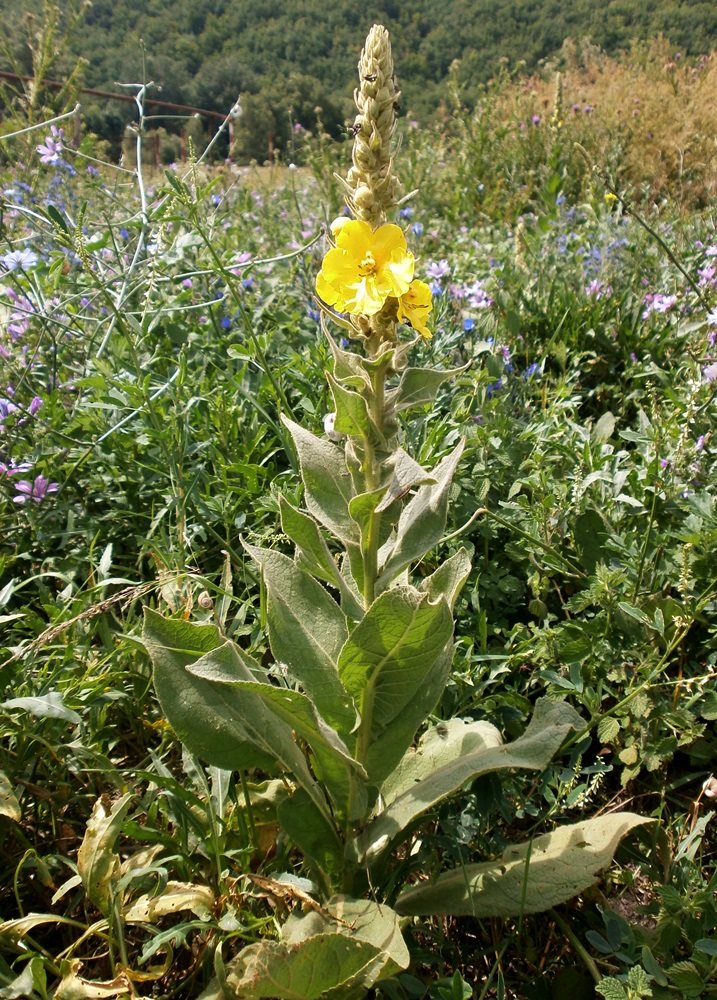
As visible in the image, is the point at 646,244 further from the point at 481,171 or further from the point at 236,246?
the point at 481,171

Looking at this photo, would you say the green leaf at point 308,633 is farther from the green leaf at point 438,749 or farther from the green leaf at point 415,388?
the green leaf at point 415,388

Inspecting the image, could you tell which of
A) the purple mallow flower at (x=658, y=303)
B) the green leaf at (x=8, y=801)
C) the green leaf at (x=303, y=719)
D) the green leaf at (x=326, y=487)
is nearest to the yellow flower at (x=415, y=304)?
the green leaf at (x=326, y=487)

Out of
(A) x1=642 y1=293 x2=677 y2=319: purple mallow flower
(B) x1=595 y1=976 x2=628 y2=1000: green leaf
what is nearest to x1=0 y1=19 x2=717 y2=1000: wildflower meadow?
(B) x1=595 y1=976 x2=628 y2=1000: green leaf

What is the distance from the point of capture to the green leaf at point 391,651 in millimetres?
1116

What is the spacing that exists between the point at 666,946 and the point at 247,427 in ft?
6.22

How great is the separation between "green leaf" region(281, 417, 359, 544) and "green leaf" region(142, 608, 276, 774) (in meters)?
0.30

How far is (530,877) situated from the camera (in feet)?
4.31

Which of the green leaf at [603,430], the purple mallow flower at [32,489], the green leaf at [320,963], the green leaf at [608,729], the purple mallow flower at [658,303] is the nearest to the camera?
the green leaf at [320,963]

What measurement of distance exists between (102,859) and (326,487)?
844 mm

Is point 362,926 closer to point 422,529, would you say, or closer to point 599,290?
point 422,529

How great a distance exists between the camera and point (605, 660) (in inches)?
66.8

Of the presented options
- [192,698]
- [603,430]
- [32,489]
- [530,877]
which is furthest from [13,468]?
[603,430]

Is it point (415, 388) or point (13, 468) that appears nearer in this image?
point (415, 388)

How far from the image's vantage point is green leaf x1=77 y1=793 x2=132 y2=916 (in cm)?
134
